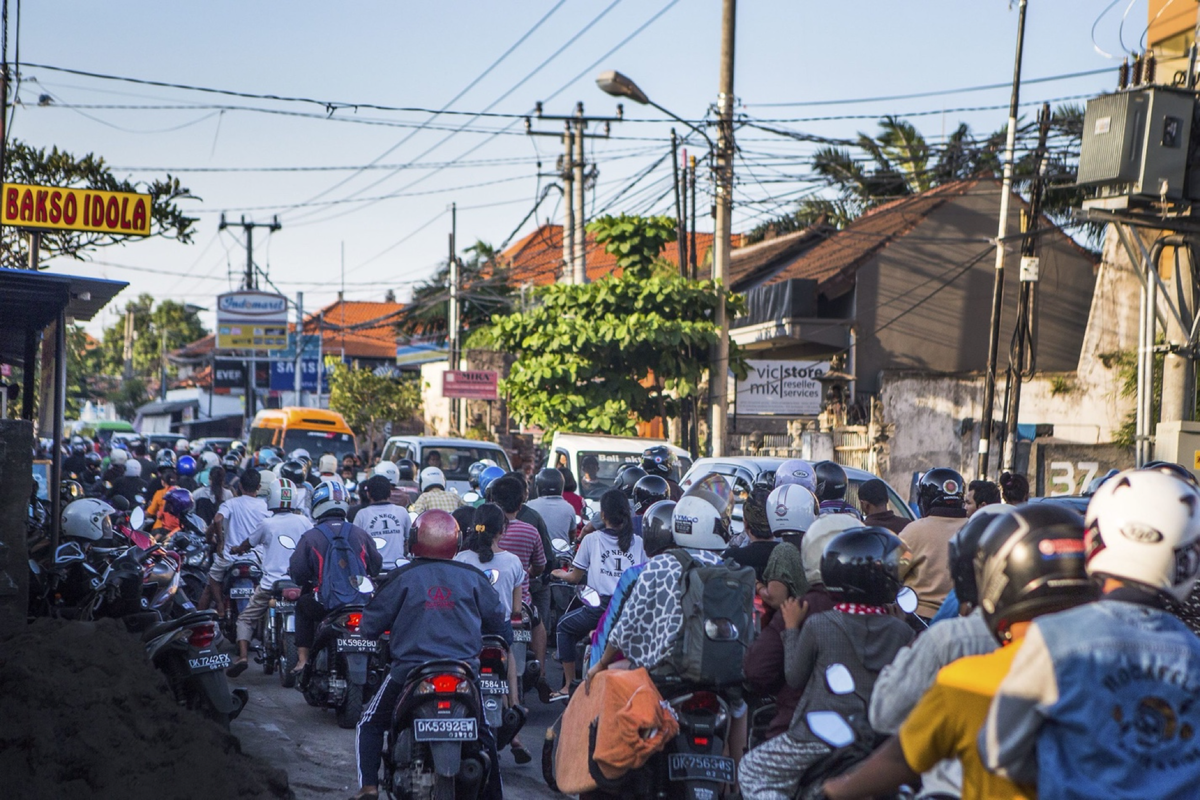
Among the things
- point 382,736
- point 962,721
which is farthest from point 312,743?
→ point 962,721

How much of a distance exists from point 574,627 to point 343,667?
153 centimetres

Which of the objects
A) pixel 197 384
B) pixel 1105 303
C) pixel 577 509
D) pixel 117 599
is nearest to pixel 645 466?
pixel 577 509

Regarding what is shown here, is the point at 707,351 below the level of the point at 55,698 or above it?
above

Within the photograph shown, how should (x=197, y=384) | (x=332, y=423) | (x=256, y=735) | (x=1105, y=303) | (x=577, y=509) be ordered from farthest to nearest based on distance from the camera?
(x=197, y=384)
(x=332, y=423)
(x=1105, y=303)
(x=577, y=509)
(x=256, y=735)

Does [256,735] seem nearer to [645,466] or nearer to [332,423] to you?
[645,466]

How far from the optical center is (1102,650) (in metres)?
2.47

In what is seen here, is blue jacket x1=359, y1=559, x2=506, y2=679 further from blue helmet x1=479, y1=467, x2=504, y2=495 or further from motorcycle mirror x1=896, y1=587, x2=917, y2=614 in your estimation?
blue helmet x1=479, y1=467, x2=504, y2=495

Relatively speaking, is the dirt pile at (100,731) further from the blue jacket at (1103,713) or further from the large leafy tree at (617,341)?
the large leafy tree at (617,341)

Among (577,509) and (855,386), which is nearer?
(577,509)

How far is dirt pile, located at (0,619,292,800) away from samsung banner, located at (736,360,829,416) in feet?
55.7

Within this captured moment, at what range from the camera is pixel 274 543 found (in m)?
10.2

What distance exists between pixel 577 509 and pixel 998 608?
1048 cm

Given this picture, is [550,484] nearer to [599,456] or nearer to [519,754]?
[519,754]

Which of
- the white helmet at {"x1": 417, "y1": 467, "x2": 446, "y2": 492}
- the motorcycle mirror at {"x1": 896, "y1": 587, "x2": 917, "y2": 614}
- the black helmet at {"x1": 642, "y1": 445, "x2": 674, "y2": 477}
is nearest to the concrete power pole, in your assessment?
the black helmet at {"x1": 642, "y1": 445, "x2": 674, "y2": 477}
